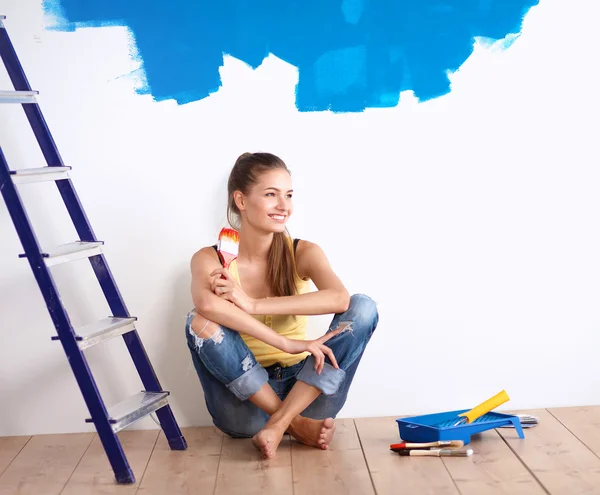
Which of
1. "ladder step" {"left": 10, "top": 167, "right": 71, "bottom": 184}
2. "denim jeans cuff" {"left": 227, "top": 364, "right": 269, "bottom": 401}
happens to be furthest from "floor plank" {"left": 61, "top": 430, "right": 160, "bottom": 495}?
"ladder step" {"left": 10, "top": 167, "right": 71, "bottom": 184}

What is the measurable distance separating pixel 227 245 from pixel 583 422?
135cm

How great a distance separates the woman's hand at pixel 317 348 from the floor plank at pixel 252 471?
1.01ft

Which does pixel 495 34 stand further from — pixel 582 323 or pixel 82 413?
pixel 82 413

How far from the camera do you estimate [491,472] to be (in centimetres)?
232

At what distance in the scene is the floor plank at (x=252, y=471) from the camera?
89.2 inches

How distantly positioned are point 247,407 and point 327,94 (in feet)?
3.64

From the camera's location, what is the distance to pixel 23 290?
2934mm

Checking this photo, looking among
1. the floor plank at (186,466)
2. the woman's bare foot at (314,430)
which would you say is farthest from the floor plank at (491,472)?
the floor plank at (186,466)

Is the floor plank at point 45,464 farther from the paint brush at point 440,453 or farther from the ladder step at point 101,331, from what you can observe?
A: the paint brush at point 440,453

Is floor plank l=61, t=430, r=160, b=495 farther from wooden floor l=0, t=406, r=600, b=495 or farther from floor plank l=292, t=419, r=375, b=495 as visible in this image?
floor plank l=292, t=419, r=375, b=495

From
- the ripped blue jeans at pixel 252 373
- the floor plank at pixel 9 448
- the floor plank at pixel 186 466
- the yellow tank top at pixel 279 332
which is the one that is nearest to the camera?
the floor plank at pixel 186 466

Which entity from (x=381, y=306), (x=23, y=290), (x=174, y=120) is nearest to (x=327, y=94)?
(x=174, y=120)

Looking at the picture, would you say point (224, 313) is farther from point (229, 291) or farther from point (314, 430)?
point (314, 430)

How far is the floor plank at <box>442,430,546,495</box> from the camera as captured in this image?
86.0 inches
